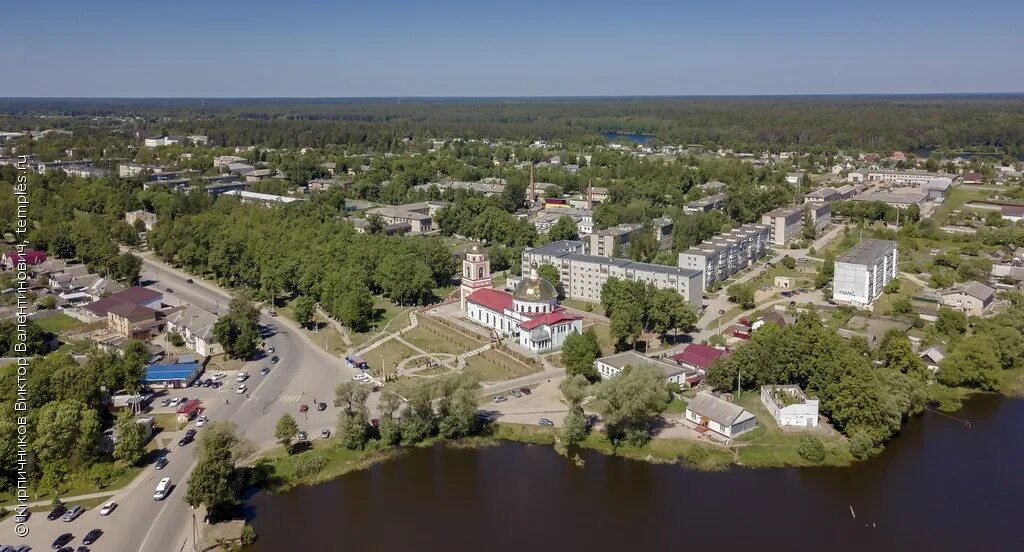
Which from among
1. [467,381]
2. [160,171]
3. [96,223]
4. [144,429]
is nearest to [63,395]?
[144,429]

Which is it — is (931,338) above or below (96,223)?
below

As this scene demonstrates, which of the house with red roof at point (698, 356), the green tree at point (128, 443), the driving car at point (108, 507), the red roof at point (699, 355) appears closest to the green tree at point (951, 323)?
the house with red roof at point (698, 356)

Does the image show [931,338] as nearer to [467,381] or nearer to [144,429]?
[467,381]

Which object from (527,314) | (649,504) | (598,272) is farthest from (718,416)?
(598,272)

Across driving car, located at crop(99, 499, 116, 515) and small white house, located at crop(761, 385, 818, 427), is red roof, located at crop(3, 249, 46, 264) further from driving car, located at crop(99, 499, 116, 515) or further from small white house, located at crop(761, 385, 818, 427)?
small white house, located at crop(761, 385, 818, 427)

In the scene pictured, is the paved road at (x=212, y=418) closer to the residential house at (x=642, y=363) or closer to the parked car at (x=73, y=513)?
the parked car at (x=73, y=513)

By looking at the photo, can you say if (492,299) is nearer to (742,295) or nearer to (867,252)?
(742,295)
